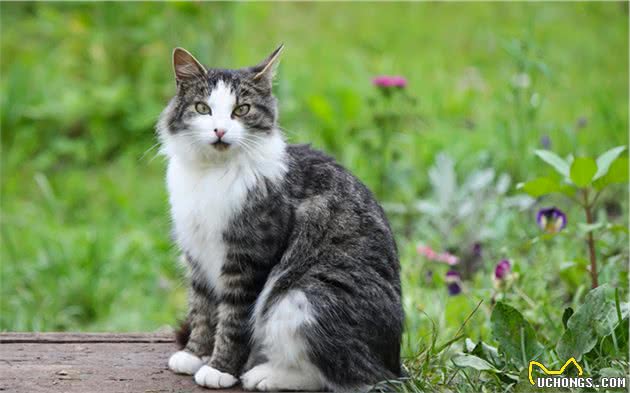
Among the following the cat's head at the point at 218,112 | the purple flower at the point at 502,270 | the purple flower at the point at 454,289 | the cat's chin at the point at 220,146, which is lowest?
the purple flower at the point at 454,289

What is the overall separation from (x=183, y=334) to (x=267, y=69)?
3.30ft

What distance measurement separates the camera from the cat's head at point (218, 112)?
2.94m

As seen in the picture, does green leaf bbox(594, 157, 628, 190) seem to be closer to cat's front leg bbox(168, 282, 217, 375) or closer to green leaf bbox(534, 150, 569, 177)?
green leaf bbox(534, 150, 569, 177)

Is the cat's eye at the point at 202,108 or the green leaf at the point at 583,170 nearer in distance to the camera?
the cat's eye at the point at 202,108

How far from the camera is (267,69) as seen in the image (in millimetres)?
3061

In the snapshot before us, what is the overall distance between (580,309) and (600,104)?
2.83 meters

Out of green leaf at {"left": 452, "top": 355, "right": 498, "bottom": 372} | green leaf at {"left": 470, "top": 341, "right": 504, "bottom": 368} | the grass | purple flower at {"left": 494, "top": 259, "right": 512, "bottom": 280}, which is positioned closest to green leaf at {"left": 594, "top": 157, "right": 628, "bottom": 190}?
the grass

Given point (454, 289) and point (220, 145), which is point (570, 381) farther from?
point (220, 145)

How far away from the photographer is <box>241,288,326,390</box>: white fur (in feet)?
9.45

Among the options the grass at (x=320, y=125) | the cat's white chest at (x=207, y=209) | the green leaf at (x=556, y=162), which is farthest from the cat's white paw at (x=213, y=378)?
the green leaf at (x=556, y=162)

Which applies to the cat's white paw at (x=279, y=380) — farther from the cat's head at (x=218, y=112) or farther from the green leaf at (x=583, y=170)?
the green leaf at (x=583, y=170)

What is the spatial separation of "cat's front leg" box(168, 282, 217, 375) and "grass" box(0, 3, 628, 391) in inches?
27.7

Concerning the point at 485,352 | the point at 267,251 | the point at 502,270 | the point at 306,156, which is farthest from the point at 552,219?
the point at 267,251

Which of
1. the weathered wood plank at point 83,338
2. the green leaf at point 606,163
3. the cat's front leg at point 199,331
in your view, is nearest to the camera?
the cat's front leg at point 199,331
